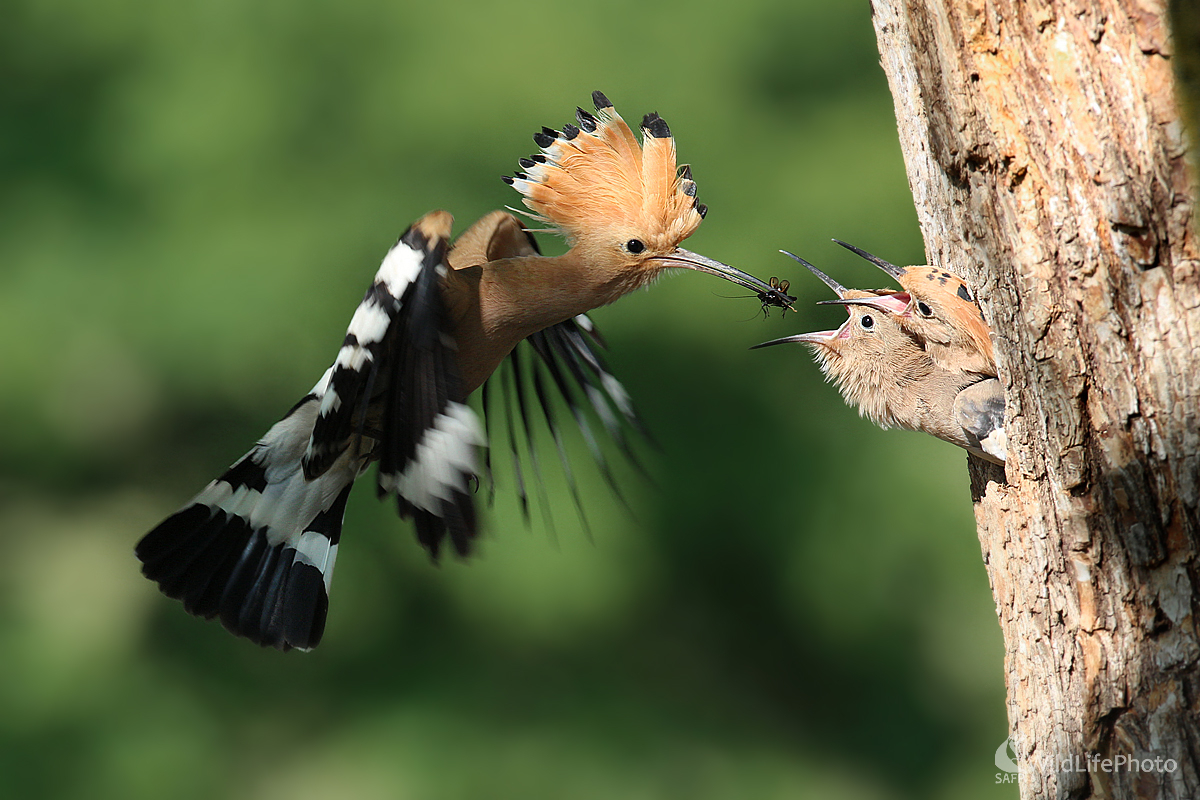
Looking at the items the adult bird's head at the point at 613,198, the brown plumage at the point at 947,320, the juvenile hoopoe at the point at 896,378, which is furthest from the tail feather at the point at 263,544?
the brown plumage at the point at 947,320

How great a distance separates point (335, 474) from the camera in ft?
5.74

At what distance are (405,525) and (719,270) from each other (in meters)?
1.43

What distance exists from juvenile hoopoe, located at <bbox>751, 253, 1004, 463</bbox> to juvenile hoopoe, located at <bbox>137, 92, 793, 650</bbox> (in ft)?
0.76

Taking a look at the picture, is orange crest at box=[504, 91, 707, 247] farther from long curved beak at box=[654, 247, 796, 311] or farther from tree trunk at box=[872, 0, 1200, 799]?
tree trunk at box=[872, 0, 1200, 799]

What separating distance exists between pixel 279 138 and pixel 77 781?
70.1 inches

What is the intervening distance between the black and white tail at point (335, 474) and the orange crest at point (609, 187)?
19cm

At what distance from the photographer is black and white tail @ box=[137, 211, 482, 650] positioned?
134cm

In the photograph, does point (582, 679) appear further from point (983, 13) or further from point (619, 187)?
point (983, 13)

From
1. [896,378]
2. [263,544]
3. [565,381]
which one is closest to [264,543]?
[263,544]

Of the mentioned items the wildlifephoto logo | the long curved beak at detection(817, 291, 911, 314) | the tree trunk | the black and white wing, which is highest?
the black and white wing

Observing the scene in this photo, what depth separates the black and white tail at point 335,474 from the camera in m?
1.34

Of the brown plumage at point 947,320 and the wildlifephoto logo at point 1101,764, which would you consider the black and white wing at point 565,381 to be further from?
the wildlifephoto logo at point 1101,764

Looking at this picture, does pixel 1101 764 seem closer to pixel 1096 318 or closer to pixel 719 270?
pixel 1096 318

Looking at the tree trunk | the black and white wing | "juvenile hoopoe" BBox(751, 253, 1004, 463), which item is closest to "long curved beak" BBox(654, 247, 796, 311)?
"juvenile hoopoe" BBox(751, 253, 1004, 463)
